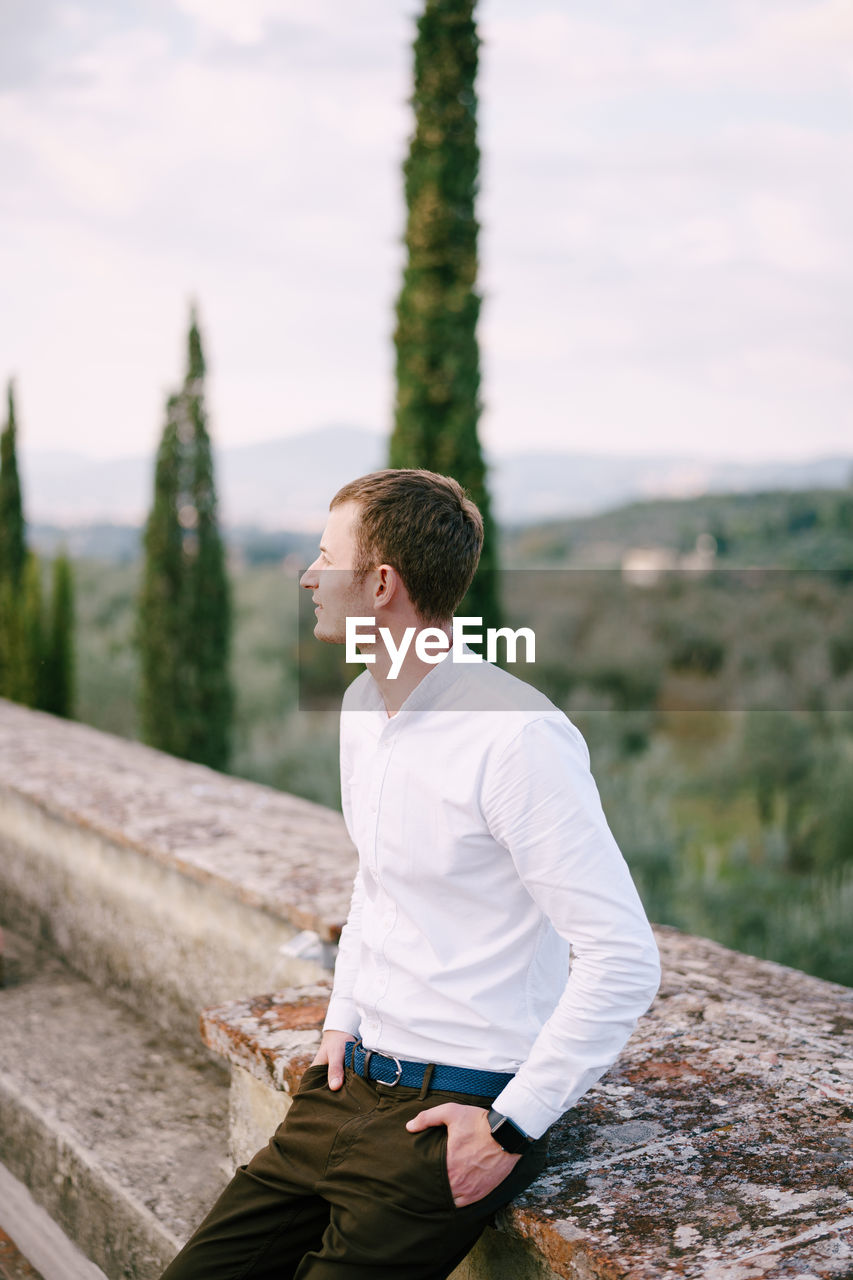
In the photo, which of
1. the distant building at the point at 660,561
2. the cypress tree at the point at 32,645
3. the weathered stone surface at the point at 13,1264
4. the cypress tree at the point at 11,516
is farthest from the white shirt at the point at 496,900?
the distant building at the point at 660,561

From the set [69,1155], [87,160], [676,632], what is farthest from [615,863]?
[676,632]

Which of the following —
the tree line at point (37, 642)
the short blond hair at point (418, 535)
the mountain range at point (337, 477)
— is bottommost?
the tree line at point (37, 642)

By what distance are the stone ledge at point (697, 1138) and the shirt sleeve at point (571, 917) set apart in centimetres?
17

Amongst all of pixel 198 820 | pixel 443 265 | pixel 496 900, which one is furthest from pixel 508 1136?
pixel 443 265

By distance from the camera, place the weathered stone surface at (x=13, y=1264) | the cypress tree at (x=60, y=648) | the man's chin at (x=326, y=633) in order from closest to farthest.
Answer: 1. the man's chin at (x=326, y=633)
2. the weathered stone surface at (x=13, y=1264)
3. the cypress tree at (x=60, y=648)

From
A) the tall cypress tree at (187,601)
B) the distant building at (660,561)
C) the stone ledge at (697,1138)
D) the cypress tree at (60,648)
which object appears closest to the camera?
the stone ledge at (697,1138)

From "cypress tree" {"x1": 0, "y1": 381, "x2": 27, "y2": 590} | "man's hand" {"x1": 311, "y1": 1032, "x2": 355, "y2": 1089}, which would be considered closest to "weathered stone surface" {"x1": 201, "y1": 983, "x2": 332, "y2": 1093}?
"man's hand" {"x1": 311, "y1": 1032, "x2": 355, "y2": 1089}

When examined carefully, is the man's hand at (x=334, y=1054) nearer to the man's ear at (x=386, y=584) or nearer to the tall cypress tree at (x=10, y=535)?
the man's ear at (x=386, y=584)

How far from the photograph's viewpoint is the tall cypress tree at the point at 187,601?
8.58 metres

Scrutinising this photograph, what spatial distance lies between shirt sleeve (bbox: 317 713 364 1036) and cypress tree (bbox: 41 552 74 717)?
799 centimetres

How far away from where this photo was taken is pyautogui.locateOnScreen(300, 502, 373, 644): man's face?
1.46 m

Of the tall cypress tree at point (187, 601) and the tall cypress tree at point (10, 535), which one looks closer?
the tall cypress tree at point (187, 601)

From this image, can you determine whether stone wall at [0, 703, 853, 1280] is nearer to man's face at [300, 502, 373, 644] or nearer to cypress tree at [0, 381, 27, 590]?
man's face at [300, 502, 373, 644]

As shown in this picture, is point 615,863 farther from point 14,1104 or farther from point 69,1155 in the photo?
point 14,1104
